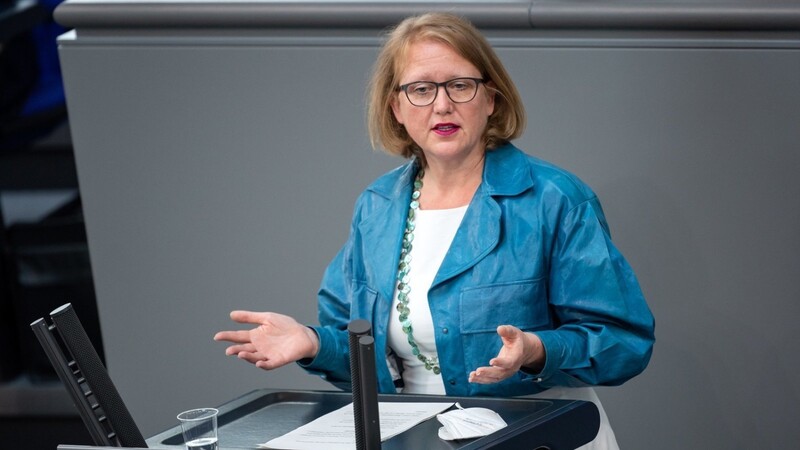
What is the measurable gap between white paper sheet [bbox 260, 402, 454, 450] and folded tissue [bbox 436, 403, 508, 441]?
78 mm

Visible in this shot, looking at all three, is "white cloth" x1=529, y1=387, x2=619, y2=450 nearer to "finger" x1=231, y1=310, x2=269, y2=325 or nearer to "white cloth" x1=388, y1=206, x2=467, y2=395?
"white cloth" x1=388, y1=206, x2=467, y2=395

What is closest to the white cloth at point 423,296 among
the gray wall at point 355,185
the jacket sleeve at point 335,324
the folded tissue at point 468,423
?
the jacket sleeve at point 335,324

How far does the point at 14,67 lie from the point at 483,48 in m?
3.74

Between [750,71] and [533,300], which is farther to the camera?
[750,71]

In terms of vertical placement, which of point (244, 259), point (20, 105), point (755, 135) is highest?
point (20, 105)

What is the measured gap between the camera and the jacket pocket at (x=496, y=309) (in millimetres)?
2469

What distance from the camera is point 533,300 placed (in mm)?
2473

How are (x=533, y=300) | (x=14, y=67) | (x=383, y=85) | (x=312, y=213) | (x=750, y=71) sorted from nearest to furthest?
(x=533, y=300) < (x=383, y=85) < (x=750, y=71) < (x=312, y=213) < (x=14, y=67)

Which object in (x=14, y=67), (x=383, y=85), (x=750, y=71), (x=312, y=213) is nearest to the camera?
(x=383, y=85)

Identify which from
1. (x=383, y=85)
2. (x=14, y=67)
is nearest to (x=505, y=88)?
(x=383, y=85)

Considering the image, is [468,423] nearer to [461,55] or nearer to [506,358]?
[506,358]

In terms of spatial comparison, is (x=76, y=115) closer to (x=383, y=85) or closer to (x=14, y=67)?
(x=383, y=85)

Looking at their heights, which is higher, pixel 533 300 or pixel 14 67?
pixel 14 67

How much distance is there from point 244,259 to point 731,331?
143 cm
